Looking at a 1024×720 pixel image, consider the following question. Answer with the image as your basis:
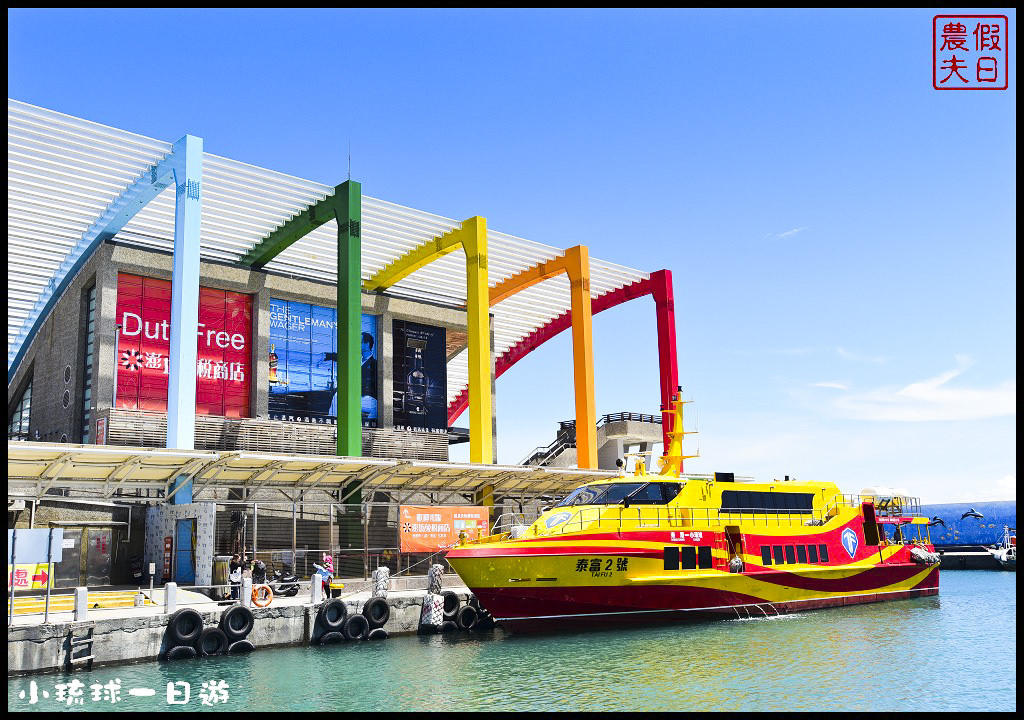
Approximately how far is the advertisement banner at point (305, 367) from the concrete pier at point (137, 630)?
15.9 m

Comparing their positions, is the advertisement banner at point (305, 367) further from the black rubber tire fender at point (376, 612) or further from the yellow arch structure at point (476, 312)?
the black rubber tire fender at point (376, 612)

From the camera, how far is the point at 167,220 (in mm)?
36406

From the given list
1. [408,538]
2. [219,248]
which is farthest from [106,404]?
[408,538]

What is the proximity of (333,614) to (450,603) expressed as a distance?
152 inches

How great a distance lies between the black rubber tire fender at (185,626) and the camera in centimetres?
2075

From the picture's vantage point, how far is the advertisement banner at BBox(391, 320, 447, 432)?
146ft

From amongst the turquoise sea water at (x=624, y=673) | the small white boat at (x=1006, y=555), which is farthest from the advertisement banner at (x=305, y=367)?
the small white boat at (x=1006, y=555)

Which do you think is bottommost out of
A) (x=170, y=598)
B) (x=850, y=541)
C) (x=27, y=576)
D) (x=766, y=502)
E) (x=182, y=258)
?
(x=170, y=598)

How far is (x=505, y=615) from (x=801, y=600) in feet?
35.8

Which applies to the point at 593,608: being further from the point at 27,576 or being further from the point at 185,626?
the point at 27,576

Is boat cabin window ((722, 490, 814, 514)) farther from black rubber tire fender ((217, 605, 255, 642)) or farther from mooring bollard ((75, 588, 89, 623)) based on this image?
mooring bollard ((75, 588, 89, 623))

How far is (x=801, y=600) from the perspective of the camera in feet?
95.8

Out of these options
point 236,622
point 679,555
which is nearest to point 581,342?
point 679,555

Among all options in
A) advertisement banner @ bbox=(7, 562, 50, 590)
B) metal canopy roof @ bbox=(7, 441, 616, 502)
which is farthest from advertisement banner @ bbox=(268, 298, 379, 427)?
advertisement banner @ bbox=(7, 562, 50, 590)
